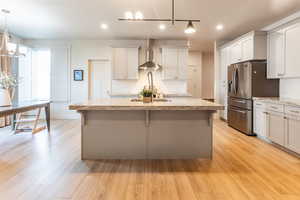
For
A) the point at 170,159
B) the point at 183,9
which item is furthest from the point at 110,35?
the point at 170,159

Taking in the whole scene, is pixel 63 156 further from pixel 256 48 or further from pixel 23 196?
pixel 256 48

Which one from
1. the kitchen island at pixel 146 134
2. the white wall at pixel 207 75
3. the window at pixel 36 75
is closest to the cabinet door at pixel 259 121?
the kitchen island at pixel 146 134

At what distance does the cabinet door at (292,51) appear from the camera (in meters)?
3.97

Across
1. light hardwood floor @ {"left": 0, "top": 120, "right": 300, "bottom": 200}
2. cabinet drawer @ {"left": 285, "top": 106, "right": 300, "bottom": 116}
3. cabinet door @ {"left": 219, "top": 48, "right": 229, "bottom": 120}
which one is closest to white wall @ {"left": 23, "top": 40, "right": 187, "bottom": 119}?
cabinet door @ {"left": 219, "top": 48, "right": 229, "bottom": 120}

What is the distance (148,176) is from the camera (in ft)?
8.83

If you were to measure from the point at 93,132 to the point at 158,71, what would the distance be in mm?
4079

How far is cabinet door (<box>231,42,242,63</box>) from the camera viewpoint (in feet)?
18.1

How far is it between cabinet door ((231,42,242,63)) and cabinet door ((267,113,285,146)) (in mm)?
1907

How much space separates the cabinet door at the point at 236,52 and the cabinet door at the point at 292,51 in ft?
4.33

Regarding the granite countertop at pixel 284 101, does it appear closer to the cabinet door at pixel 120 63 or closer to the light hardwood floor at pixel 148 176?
the light hardwood floor at pixel 148 176

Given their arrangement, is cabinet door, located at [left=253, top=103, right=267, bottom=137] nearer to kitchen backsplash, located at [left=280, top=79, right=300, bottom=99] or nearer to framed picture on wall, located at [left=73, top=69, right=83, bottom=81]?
kitchen backsplash, located at [left=280, top=79, right=300, bottom=99]

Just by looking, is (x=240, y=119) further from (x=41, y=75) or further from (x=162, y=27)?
(x=41, y=75)

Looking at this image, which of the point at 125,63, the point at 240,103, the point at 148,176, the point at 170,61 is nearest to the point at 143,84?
the point at 125,63

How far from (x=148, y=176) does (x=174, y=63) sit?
456cm
